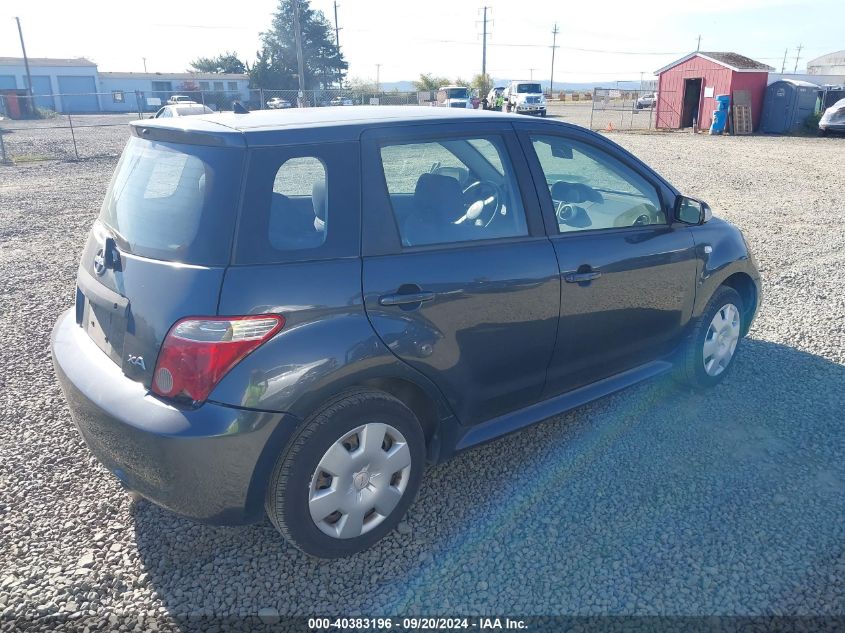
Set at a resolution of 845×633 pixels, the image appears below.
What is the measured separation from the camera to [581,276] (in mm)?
3361

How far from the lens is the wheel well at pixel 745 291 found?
445 cm

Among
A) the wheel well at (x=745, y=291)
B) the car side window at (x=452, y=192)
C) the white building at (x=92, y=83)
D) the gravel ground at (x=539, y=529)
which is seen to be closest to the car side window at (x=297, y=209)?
the car side window at (x=452, y=192)

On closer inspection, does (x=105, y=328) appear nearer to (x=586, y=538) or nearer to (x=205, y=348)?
(x=205, y=348)

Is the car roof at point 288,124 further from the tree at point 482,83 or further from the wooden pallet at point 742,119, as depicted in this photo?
the tree at point 482,83

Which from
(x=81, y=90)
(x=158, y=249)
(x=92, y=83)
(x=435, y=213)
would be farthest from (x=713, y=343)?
(x=92, y=83)

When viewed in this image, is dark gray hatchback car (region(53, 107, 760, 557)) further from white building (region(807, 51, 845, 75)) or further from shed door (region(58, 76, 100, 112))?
shed door (region(58, 76, 100, 112))

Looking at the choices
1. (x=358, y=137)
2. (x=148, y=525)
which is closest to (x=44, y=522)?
(x=148, y=525)

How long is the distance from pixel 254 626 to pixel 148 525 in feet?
2.94

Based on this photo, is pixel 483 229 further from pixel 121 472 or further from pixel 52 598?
pixel 52 598

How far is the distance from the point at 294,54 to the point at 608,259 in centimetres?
7061

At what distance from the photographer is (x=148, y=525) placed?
3.10 m

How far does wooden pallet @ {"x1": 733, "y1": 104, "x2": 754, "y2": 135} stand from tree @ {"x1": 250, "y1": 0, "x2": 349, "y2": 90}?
4808 cm

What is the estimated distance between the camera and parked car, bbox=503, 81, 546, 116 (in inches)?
1555

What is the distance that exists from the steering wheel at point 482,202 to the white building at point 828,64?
62679 millimetres
